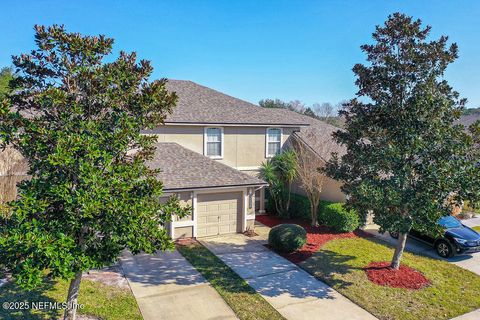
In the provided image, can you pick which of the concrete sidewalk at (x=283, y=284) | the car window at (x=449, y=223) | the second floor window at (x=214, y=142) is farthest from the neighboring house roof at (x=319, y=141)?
the concrete sidewalk at (x=283, y=284)

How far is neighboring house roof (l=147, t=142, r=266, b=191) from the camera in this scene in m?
15.0

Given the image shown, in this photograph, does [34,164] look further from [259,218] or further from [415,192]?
[259,218]

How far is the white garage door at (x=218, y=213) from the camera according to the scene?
15836 millimetres

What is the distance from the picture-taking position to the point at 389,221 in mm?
10539

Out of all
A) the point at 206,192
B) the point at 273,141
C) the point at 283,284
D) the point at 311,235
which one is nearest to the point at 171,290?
the point at 283,284

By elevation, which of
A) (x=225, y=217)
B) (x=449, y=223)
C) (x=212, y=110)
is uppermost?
(x=212, y=110)

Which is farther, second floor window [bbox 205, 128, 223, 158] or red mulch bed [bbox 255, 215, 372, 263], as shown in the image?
second floor window [bbox 205, 128, 223, 158]

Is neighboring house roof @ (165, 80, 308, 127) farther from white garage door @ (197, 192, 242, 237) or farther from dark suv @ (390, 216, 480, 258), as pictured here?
dark suv @ (390, 216, 480, 258)

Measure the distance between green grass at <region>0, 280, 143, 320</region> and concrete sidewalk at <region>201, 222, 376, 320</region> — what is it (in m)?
4.11

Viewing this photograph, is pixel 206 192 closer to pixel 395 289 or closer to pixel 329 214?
pixel 329 214

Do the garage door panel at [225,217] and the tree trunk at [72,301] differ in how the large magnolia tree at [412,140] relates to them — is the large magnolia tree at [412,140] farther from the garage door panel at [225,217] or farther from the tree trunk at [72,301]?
the tree trunk at [72,301]

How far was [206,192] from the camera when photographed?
615 inches

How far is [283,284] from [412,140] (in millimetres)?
6487

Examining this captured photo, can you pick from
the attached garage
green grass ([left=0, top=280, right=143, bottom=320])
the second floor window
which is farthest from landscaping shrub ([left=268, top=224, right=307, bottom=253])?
the second floor window
